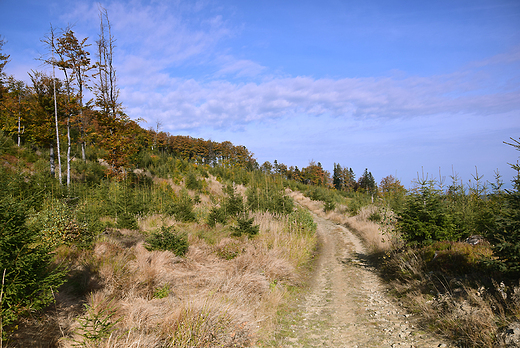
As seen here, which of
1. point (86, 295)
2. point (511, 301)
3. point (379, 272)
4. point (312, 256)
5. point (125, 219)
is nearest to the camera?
point (511, 301)

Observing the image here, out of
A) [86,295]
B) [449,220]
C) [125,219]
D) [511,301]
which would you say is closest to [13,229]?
[86,295]

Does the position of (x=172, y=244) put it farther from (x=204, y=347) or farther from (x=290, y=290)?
(x=204, y=347)

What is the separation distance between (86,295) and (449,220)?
29.7 ft

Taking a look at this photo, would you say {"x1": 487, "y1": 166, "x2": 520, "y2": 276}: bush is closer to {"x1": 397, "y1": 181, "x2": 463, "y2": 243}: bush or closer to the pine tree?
the pine tree

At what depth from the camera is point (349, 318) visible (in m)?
5.11

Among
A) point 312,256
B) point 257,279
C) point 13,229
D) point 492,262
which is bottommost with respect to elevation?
point 312,256

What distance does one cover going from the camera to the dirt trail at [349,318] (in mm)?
4211

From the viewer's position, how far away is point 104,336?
9.24ft

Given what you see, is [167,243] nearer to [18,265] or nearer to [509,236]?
[18,265]

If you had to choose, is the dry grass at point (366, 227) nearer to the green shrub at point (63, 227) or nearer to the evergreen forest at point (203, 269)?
the evergreen forest at point (203, 269)

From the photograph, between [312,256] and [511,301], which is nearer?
[511,301]

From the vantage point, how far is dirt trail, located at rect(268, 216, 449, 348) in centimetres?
421

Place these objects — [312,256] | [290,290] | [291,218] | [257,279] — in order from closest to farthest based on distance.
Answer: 1. [257,279]
2. [290,290]
3. [312,256]
4. [291,218]

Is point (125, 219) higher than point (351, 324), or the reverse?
point (125, 219)
